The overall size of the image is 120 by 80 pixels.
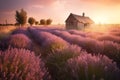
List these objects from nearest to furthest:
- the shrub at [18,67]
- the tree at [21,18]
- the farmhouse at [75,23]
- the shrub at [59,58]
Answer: the shrub at [18,67]
the shrub at [59,58]
the farmhouse at [75,23]
the tree at [21,18]

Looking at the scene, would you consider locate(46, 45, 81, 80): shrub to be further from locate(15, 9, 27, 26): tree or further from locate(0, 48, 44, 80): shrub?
locate(15, 9, 27, 26): tree

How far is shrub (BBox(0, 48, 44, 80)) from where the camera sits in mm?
2711

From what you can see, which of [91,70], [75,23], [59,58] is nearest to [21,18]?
[75,23]

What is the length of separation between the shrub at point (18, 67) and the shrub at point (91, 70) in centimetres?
55

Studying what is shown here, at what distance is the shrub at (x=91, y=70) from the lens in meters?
3.15

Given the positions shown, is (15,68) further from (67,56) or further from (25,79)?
(67,56)

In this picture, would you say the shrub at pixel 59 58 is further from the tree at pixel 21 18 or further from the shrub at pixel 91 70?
the tree at pixel 21 18

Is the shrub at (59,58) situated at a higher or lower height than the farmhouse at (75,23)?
lower

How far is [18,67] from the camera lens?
301 cm

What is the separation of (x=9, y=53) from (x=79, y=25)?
30546 millimetres

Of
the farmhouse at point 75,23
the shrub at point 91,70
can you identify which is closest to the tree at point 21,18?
the farmhouse at point 75,23

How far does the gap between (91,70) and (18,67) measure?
1051 millimetres

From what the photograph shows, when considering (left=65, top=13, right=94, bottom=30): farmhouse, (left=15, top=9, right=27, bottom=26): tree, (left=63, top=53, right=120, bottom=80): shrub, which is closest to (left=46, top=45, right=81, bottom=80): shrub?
(left=63, top=53, right=120, bottom=80): shrub

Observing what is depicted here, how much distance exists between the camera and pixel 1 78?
265cm
